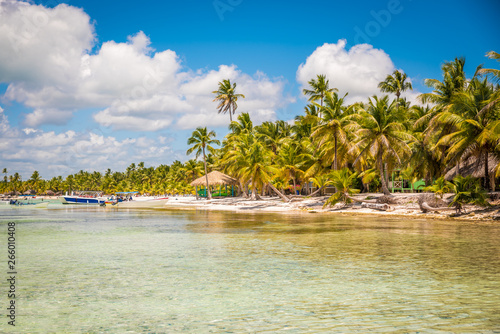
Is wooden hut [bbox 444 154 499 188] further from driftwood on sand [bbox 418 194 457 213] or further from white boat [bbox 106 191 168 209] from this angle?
white boat [bbox 106 191 168 209]

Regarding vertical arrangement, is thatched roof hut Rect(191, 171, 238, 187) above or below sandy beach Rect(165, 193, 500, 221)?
above

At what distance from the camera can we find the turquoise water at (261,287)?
5273 mm

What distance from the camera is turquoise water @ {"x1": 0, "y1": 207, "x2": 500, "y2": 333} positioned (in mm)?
5273

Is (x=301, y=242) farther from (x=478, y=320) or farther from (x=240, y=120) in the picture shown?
(x=240, y=120)

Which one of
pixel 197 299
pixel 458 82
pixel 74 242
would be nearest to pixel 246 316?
pixel 197 299

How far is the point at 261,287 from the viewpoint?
739cm

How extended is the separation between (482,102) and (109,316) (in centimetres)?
2498

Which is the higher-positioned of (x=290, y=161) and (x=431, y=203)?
(x=290, y=161)

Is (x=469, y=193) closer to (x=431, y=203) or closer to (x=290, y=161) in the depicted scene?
(x=431, y=203)

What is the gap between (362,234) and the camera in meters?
16.2

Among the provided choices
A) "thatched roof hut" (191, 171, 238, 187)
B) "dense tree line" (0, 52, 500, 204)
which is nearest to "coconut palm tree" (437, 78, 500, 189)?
"dense tree line" (0, 52, 500, 204)

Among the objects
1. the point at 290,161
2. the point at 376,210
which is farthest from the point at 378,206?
the point at 290,161

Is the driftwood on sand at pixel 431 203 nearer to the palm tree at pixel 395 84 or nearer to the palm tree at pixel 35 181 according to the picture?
the palm tree at pixel 395 84

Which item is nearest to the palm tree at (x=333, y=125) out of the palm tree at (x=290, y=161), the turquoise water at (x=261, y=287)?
the palm tree at (x=290, y=161)
